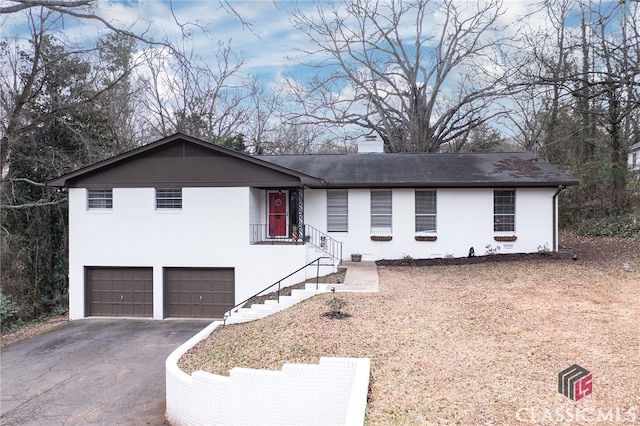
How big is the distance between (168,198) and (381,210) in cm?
769

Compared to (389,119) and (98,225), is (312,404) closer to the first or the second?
(98,225)

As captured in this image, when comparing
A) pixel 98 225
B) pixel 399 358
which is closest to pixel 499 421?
pixel 399 358

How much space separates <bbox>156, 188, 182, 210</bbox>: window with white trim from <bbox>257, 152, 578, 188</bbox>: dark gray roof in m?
4.76

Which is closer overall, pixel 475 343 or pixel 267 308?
pixel 475 343

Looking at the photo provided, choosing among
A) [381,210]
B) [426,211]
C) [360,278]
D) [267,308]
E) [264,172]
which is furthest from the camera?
[381,210]

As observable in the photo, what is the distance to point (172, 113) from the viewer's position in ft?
93.1

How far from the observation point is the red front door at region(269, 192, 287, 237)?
50.2ft

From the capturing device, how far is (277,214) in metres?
15.3

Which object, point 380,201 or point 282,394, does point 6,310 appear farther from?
point 380,201

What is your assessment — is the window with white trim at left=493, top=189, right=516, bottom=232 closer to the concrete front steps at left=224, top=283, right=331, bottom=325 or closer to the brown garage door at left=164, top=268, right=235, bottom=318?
the concrete front steps at left=224, top=283, right=331, bottom=325

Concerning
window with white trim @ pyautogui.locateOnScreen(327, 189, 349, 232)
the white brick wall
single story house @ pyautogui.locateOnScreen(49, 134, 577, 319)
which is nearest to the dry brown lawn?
the white brick wall

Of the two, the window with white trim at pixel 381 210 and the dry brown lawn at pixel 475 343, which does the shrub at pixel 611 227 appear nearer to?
the dry brown lawn at pixel 475 343

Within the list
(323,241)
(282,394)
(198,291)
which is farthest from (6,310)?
(282,394)

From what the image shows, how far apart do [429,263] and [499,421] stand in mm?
10365
